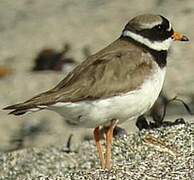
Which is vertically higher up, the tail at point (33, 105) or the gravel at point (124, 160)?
the tail at point (33, 105)

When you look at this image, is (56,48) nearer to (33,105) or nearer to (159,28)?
(159,28)

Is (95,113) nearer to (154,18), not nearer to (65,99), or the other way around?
(65,99)

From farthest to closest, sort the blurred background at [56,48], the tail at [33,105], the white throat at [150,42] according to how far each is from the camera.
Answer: the blurred background at [56,48]
the white throat at [150,42]
the tail at [33,105]

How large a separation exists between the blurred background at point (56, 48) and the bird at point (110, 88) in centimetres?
135

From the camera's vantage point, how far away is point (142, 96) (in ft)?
15.2

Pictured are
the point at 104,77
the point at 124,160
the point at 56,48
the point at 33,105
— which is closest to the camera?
the point at 33,105

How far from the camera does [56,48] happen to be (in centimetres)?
844

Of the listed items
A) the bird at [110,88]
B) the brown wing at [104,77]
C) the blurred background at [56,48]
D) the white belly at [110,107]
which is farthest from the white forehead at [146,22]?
the blurred background at [56,48]

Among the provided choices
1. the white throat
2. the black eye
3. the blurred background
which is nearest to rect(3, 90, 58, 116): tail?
the white throat

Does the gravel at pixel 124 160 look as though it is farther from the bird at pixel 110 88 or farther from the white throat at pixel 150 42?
the white throat at pixel 150 42

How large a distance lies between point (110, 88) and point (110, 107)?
0.36ft

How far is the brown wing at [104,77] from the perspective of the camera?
4605mm

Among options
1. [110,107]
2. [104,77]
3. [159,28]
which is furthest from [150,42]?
[110,107]

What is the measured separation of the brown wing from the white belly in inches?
1.3
